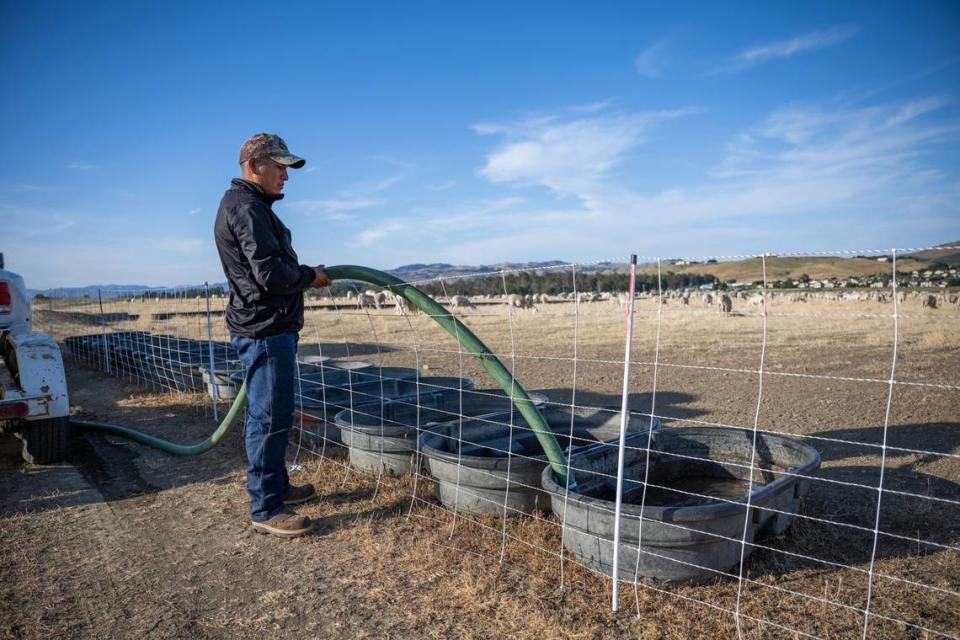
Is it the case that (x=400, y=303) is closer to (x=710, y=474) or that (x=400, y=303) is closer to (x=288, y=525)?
(x=288, y=525)

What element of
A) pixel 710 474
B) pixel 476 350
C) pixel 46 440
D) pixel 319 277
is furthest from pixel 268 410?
pixel 46 440

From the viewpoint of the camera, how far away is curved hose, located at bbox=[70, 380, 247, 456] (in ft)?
15.5

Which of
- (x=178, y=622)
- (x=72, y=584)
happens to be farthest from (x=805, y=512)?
(x=72, y=584)

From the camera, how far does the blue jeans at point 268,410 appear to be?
363cm

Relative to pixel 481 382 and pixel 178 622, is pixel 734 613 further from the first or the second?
pixel 481 382

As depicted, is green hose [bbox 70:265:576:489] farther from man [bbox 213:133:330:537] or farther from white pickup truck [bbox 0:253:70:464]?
white pickup truck [bbox 0:253:70:464]

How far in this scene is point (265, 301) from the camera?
3555 mm

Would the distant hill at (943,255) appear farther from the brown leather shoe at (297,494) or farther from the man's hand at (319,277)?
the brown leather shoe at (297,494)

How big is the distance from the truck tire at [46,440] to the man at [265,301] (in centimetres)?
272

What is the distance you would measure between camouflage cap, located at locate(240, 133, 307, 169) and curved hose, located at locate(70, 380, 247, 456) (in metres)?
1.72

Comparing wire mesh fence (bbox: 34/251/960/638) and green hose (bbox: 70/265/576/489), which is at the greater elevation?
green hose (bbox: 70/265/576/489)

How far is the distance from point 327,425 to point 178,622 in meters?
2.47

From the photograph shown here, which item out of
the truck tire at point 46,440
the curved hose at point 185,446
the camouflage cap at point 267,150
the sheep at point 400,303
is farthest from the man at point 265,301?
the truck tire at point 46,440

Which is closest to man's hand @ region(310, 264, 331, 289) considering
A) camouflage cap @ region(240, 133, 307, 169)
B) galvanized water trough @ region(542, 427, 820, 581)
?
camouflage cap @ region(240, 133, 307, 169)
